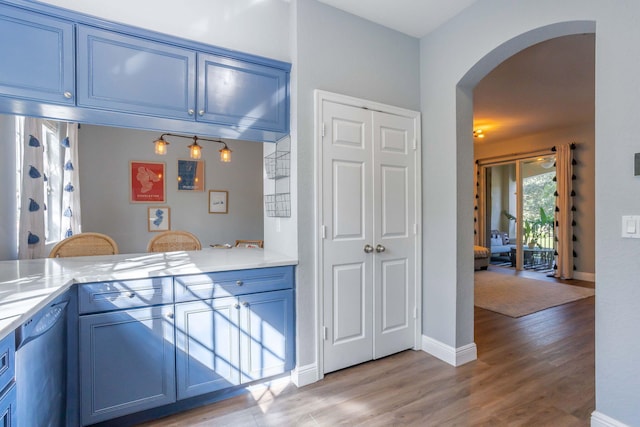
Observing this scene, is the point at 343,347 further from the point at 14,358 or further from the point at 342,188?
the point at 14,358

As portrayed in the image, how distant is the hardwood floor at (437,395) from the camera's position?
1.81m

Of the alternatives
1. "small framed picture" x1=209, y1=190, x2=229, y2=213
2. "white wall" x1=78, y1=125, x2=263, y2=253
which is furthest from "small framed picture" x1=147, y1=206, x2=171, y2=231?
"small framed picture" x1=209, y1=190, x2=229, y2=213

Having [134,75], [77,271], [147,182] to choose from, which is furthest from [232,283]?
[147,182]

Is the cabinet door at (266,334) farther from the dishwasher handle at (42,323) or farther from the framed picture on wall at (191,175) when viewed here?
the framed picture on wall at (191,175)

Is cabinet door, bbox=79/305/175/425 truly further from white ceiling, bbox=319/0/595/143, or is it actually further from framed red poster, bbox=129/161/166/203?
framed red poster, bbox=129/161/166/203

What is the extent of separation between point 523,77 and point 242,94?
131 inches

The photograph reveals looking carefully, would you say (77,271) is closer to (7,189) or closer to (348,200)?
(7,189)

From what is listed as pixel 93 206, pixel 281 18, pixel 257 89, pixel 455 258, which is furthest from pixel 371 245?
pixel 93 206

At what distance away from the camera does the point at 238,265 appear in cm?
196

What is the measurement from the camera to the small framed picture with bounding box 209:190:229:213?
17.5 ft

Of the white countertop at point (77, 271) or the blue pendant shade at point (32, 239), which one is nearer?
the white countertop at point (77, 271)

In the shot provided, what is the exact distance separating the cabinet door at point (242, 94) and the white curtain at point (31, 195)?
1.50m

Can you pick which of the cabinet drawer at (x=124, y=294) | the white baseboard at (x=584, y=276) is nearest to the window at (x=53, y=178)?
the cabinet drawer at (x=124, y=294)
